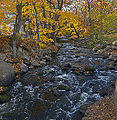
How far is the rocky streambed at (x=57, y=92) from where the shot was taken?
6836 millimetres

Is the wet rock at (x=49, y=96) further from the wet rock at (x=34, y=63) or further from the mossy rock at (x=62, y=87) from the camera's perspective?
the wet rock at (x=34, y=63)

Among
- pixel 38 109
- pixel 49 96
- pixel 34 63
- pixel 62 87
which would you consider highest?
pixel 34 63

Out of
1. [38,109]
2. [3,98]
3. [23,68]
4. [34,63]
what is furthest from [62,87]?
[34,63]

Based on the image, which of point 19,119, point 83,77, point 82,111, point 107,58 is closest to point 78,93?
point 82,111

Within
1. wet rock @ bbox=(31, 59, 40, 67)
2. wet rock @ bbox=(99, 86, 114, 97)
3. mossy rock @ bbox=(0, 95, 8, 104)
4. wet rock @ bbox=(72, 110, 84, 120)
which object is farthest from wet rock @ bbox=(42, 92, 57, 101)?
wet rock @ bbox=(31, 59, 40, 67)

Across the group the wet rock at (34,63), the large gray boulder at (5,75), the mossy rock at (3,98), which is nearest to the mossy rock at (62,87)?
the mossy rock at (3,98)

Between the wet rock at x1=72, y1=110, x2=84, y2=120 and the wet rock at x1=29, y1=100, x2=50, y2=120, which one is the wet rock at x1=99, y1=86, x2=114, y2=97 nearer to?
the wet rock at x1=72, y1=110, x2=84, y2=120

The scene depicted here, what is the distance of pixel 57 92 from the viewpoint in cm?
877

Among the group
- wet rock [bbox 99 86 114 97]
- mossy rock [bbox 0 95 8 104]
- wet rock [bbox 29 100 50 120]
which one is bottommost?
wet rock [bbox 29 100 50 120]

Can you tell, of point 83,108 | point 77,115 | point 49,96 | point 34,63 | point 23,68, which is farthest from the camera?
point 34,63

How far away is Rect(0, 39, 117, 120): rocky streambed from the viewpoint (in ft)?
22.4

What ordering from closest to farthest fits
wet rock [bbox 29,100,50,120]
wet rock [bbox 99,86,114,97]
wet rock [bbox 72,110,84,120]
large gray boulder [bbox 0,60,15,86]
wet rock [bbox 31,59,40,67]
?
wet rock [bbox 72,110,84,120]
wet rock [bbox 29,100,50,120]
wet rock [bbox 99,86,114,97]
large gray boulder [bbox 0,60,15,86]
wet rock [bbox 31,59,40,67]

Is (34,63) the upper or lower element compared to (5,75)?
upper

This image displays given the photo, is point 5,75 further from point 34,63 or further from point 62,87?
point 34,63
